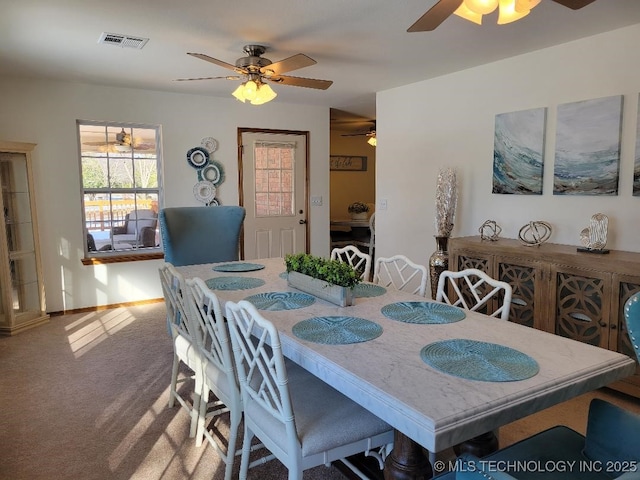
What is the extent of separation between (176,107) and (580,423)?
15.7ft

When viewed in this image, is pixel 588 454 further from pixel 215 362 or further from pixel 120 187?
pixel 120 187

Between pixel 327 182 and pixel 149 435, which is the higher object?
pixel 327 182

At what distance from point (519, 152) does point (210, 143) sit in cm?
339

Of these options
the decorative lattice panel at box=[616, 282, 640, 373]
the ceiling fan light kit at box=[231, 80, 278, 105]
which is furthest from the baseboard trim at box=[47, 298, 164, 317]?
the decorative lattice panel at box=[616, 282, 640, 373]

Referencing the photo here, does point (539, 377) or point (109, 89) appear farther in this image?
point (109, 89)

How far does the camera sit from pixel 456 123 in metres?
4.28

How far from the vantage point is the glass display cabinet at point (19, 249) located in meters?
4.12

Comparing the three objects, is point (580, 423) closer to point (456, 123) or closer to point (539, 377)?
point (539, 377)

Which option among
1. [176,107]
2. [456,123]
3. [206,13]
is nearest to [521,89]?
[456,123]

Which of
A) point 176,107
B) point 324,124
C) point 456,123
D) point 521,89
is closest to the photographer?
point 521,89

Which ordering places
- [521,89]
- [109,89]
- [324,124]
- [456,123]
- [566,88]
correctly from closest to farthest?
[566,88], [521,89], [456,123], [109,89], [324,124]

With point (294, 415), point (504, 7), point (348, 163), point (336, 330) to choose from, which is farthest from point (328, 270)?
point (348, 163)

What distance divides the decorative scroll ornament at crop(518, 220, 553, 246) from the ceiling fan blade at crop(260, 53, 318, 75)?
2.06 m

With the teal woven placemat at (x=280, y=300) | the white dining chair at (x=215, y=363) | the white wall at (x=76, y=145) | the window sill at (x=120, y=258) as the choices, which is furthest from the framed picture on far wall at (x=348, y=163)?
the white dining chair at (x=215, y=363)
